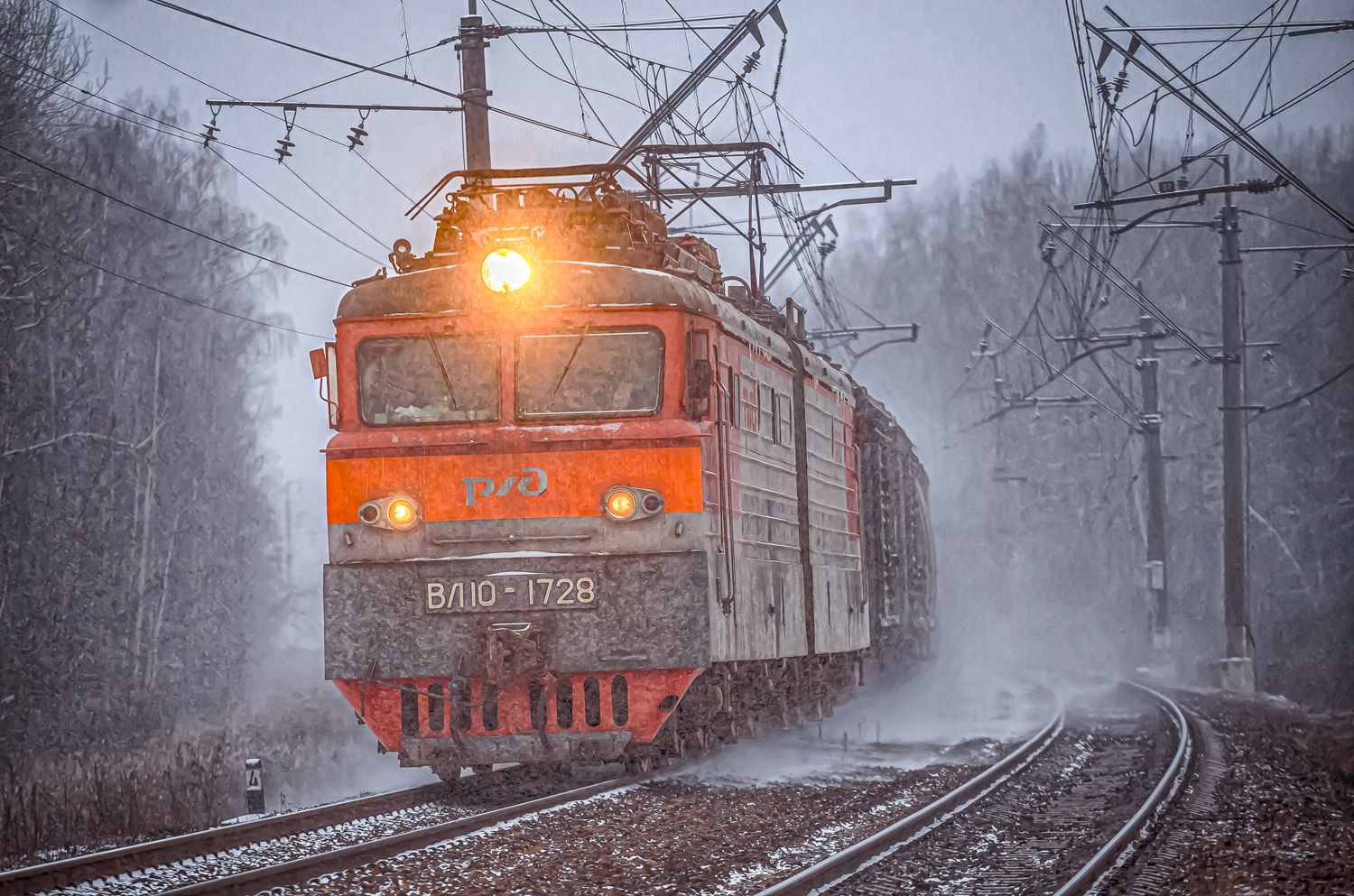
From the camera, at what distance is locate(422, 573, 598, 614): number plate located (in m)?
9.38

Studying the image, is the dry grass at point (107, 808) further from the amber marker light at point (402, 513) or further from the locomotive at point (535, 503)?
the amber marker light at point (402, 513)

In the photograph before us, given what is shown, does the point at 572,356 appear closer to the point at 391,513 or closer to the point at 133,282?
the point at 391,513

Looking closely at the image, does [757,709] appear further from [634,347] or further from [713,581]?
[634,347]

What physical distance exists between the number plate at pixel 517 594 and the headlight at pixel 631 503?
1.45 feet

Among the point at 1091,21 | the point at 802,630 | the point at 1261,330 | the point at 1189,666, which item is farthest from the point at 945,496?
the point at 802,630

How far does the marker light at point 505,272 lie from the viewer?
384 inches

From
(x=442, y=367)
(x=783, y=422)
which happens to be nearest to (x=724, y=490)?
(x=442, y=367)

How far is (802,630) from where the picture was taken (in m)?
12.3

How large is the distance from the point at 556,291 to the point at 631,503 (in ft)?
4.79

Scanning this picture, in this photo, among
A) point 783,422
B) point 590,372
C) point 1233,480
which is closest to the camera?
point 590,372

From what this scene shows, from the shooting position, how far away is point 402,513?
9.54 m

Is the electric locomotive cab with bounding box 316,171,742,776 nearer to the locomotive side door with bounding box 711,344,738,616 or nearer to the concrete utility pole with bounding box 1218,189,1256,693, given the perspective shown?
the locomotive side door with bounding box 711,344,738,616

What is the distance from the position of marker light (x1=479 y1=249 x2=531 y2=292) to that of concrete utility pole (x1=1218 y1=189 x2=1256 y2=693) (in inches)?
659

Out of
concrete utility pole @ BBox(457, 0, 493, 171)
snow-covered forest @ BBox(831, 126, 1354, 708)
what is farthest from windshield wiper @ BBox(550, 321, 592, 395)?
snow-covered forest @ BBox(831, 126, 1354, 708)
